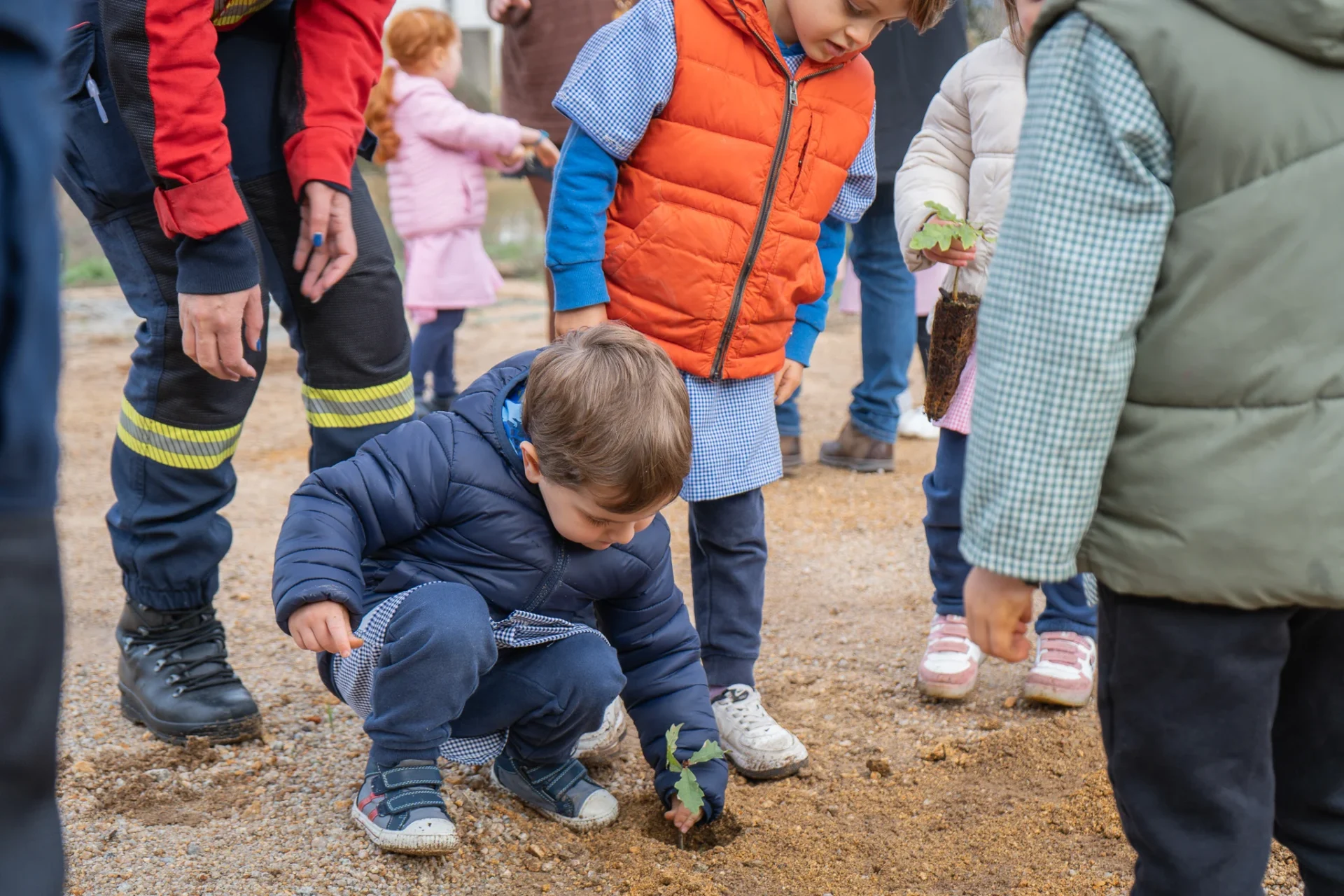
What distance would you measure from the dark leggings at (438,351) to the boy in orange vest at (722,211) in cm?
303

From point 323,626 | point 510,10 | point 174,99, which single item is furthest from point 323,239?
point 510,10

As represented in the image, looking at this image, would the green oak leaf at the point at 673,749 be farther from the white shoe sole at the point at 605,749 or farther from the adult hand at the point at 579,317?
the adult hand at the point at 579,317

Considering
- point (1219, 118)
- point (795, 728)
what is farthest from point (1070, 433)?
point (795, 728)

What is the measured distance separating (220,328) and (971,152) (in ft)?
5.43

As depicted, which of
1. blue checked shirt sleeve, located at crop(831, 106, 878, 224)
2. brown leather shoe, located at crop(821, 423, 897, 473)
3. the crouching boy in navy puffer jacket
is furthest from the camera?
brown leather shoe, located at crop(821, 423, 897, 473)

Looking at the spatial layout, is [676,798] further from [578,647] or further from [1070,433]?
[1070,433]

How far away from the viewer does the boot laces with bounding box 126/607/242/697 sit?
2.53m

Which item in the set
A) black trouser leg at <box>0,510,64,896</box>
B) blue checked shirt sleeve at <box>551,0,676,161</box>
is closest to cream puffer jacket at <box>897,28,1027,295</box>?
blue checked shirt sleeve at <box>551,0,676,161</box>

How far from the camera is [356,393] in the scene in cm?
254

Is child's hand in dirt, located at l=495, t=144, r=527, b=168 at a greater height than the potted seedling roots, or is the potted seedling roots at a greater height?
the potted seedling roots

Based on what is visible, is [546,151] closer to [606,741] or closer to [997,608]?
[606,741]

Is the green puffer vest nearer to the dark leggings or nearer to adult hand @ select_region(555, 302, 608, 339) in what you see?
adult hand @ select_region(555, 302, 608, 339)

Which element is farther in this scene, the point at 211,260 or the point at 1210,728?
the point at 211,260

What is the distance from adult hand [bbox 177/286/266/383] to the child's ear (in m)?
0.60
